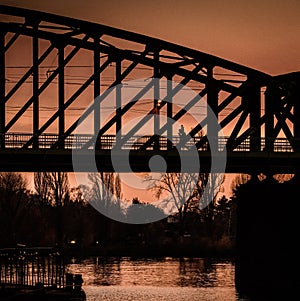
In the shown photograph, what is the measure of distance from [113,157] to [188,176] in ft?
155

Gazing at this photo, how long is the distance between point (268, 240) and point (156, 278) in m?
9.56

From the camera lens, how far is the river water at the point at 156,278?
59.9 metres

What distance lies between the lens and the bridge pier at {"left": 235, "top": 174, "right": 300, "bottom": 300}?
2530 inches

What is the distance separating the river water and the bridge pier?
1.60 meters

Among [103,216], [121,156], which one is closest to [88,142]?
[121,156]

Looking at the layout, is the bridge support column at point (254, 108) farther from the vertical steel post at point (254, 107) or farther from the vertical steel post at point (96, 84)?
the vertical steel post at point (96, 84)

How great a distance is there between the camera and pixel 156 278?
72000mm

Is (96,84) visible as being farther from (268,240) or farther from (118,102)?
(268,240)

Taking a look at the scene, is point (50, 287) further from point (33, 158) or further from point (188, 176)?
point (188, 176)

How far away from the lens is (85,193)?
120938 mm

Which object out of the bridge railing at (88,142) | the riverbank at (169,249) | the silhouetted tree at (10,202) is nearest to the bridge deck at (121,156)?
the bridge railing at (88,142)

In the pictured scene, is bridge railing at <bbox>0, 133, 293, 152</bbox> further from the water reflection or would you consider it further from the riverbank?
the riverbank

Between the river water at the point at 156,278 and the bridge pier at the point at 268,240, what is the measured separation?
63.0 inches

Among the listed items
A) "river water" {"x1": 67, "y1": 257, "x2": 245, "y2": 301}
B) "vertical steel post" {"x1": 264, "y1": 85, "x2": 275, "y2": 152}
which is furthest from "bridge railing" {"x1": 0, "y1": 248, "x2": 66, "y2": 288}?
"vertical steel post" {"x1": 264, "y1": 85, "x2": 275, "y2": 152}
